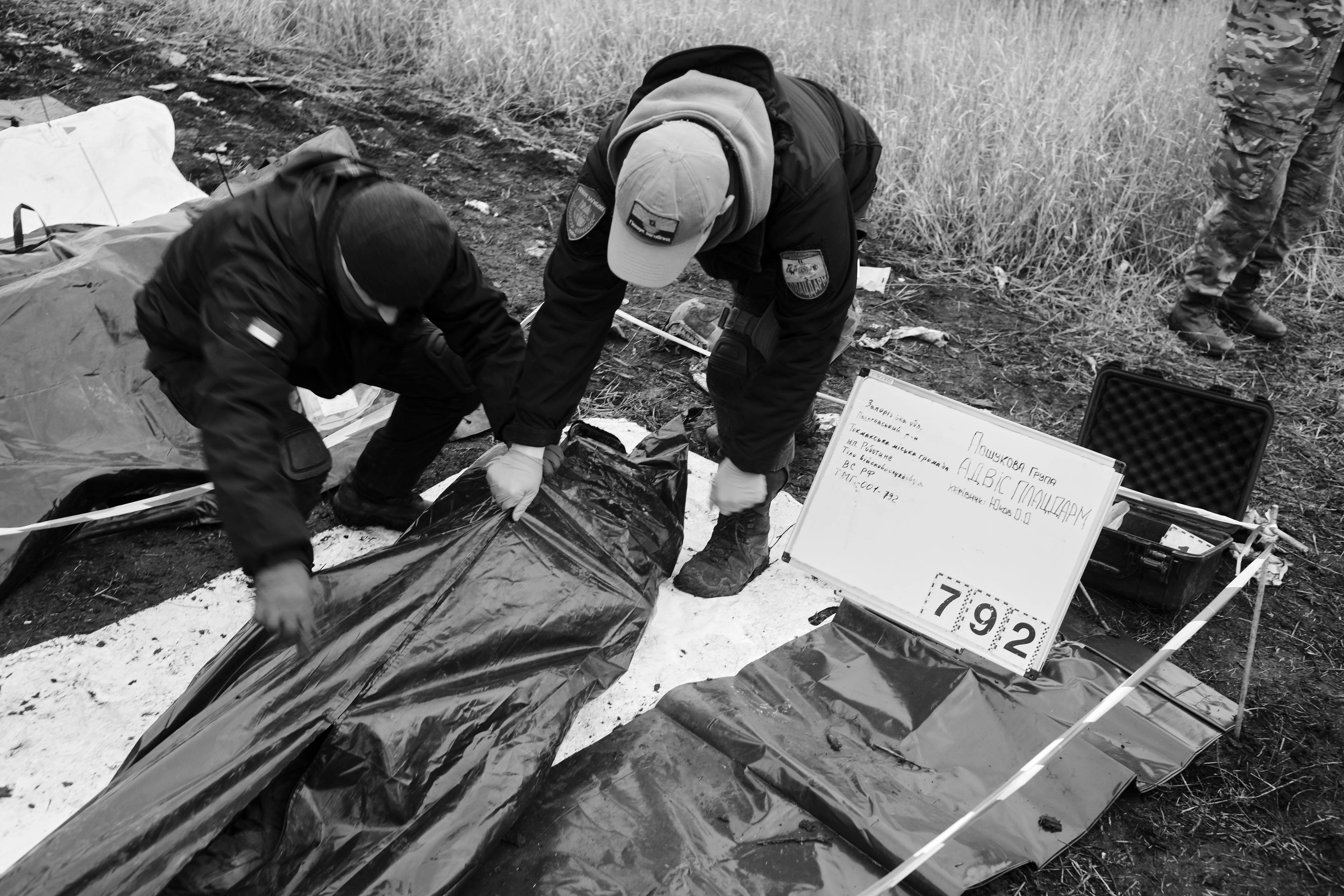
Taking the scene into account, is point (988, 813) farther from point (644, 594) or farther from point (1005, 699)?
point (644, 594)

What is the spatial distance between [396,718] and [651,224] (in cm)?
103

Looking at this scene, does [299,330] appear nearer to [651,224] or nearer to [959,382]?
[651,224]

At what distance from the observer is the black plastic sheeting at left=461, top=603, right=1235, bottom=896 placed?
1.68 m

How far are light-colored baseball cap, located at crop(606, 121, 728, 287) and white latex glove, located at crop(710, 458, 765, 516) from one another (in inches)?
24.5

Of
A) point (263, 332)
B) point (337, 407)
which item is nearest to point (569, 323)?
point (263, 332)

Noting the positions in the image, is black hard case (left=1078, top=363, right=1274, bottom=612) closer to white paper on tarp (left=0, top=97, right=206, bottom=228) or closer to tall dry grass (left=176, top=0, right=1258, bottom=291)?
tall dry grass (left=176, top=0, right=1258, bottom=291)

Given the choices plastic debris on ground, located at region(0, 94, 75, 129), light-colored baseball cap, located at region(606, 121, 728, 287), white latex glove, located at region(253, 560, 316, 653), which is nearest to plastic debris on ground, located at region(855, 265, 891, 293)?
light-colored baseball cap, located at region(606, 121, 728, 287)

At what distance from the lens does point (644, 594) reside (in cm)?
218

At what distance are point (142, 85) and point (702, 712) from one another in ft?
16.7

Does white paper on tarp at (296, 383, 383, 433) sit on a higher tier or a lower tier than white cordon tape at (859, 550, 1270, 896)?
lower

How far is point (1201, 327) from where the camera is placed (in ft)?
11.9

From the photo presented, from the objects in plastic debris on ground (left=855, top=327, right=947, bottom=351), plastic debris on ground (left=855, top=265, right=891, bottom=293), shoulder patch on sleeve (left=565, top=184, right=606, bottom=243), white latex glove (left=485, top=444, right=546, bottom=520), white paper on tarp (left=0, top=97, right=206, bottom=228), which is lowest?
plastic debris on ground (left=855, top=327, right=947, bottom=351)

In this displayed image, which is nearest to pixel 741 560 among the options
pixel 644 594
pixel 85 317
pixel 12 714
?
pixel 644 594

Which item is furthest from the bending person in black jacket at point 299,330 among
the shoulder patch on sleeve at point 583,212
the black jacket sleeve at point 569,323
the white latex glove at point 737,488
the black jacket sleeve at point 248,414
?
the white latex glove at point 737,488
